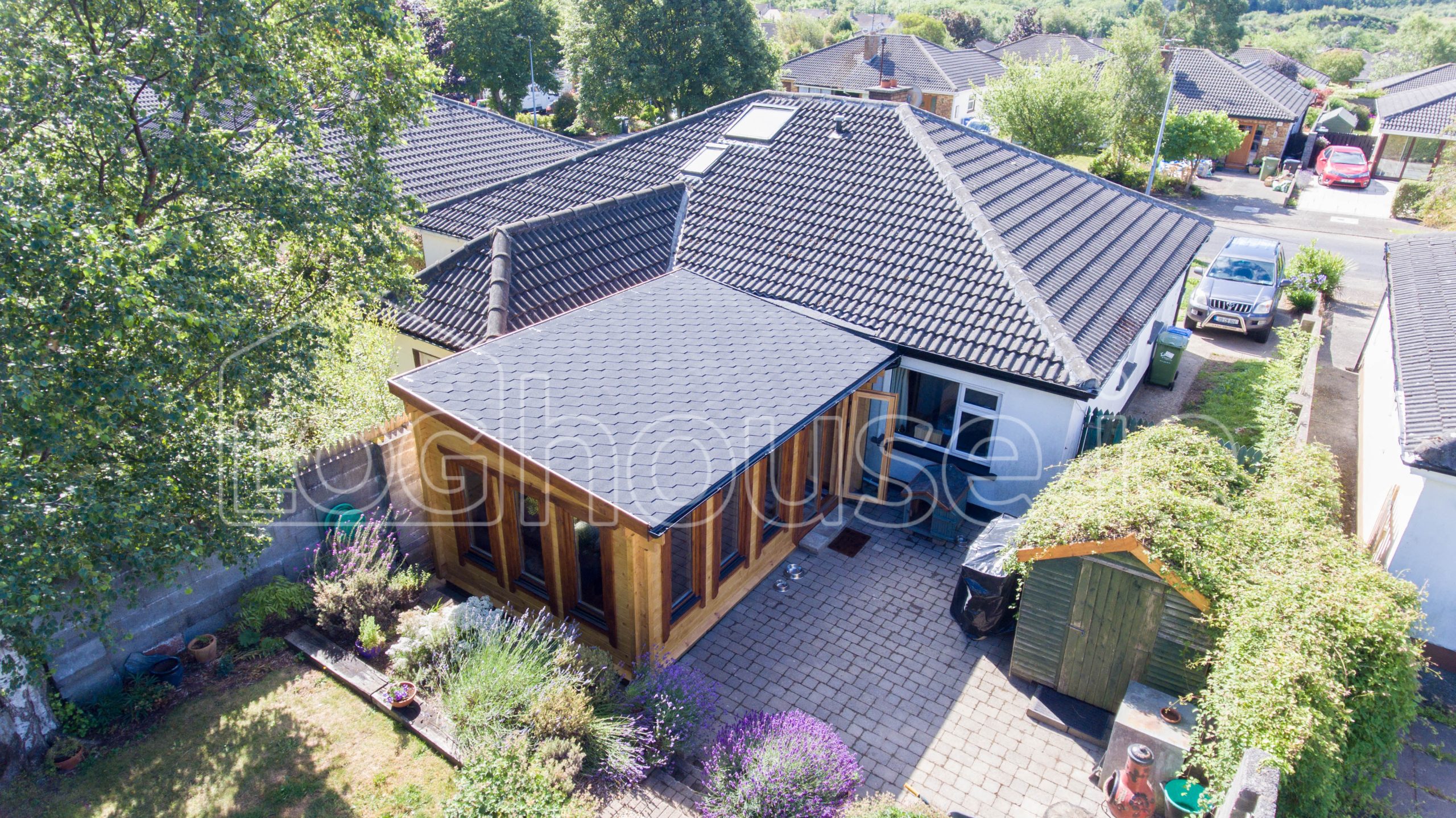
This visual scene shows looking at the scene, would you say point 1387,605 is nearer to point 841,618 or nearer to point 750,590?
point 841,618

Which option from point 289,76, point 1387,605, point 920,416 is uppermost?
point 289,76

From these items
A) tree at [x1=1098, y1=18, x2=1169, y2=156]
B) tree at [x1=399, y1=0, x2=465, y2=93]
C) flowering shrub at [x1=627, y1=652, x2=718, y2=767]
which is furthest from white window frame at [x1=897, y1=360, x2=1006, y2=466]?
tree at [x1=399, y1=0, x2=465, y2=93]

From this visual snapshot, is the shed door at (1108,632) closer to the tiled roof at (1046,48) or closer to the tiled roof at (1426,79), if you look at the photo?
the tiled roof at (1426,79)

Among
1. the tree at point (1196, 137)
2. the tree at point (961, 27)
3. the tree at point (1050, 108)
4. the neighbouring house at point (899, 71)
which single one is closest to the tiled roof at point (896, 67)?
the neighbouring house at point (899, 71)

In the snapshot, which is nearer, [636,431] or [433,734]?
[433,734]

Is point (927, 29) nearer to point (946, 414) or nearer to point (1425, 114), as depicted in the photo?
point (1425, 114)

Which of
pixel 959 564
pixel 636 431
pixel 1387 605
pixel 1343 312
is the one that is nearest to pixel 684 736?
pixel 636 431
